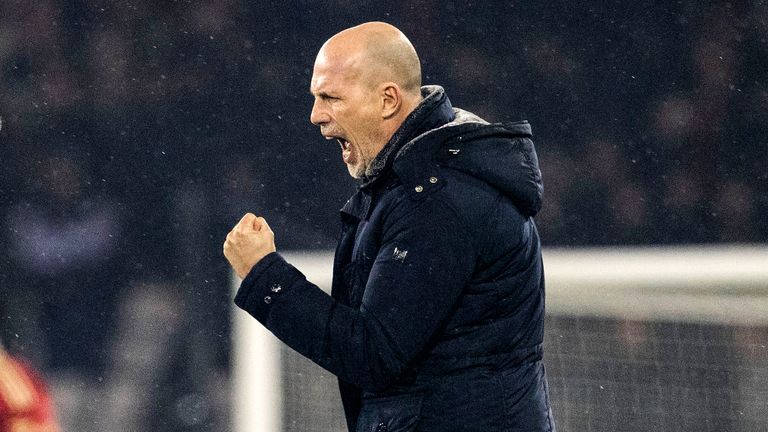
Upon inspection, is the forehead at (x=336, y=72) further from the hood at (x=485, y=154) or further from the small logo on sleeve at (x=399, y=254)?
the small logo on sleeve at (x=399, y=254)

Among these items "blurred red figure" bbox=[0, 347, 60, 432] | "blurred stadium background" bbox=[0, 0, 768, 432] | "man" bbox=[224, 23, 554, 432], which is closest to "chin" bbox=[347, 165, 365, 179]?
"man" bbox=[224, 23, 554, 432]

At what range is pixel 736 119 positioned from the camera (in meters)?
3.10

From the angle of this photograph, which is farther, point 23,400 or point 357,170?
point 23,400

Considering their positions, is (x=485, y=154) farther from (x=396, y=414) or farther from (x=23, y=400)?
(x=23, y=400)

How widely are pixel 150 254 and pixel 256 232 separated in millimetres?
2741

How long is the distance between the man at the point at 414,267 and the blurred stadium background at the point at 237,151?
1.25 metres

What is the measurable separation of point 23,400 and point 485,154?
2.98m

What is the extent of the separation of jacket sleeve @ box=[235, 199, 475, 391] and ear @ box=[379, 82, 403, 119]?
0.15 meters

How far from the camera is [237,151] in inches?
152

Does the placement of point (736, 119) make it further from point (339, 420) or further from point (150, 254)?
point (150, 254)

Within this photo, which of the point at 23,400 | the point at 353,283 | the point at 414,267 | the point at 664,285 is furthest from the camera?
the point at 23,400

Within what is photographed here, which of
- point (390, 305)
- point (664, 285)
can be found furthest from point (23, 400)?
point (390, 305)

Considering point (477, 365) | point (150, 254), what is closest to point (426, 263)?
point (477, 365)

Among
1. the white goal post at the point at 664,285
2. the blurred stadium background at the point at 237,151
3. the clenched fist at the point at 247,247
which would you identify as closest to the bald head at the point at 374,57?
the clenched fist at the point at 247,247
